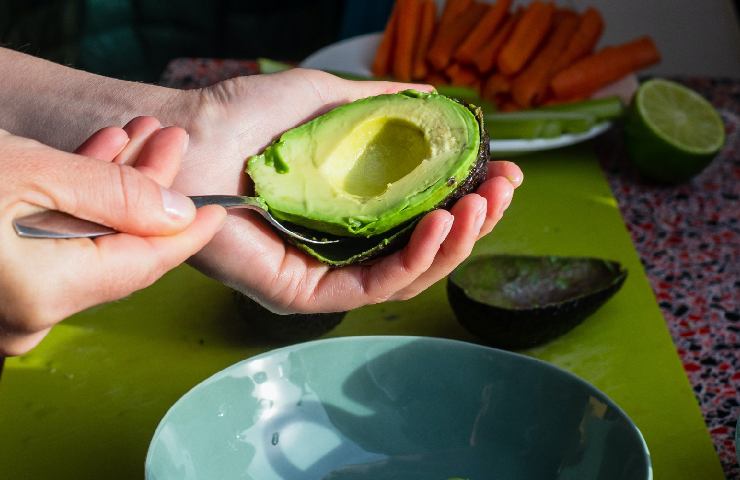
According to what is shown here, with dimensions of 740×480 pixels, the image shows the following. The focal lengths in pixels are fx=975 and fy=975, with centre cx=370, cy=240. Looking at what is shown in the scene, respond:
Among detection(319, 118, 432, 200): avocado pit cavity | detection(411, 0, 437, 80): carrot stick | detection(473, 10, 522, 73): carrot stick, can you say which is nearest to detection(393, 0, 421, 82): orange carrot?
detection(411, 0, 437, 80): carrot stick

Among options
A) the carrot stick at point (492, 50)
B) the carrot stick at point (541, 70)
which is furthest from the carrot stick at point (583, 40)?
the carrot stick at point (492, 50)

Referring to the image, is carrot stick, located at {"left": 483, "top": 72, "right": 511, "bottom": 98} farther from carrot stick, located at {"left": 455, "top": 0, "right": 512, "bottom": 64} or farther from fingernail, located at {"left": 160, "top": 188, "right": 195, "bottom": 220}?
fingernail, located at {"left": 160, "top": 188, "right": 195, "bottom": 220}

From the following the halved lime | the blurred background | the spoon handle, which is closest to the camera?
the spoon handle

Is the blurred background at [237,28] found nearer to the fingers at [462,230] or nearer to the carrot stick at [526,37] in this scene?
the carrot stick at [526,37]

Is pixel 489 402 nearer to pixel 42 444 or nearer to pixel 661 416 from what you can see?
pixel 661 416

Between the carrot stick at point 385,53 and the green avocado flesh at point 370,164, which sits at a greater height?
the green avocado flesh at point 370,164

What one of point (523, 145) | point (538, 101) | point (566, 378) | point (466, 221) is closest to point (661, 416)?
point (566, 378)

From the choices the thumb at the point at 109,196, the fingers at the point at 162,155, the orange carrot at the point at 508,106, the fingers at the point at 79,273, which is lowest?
the orange carrot at the point at 508,106
